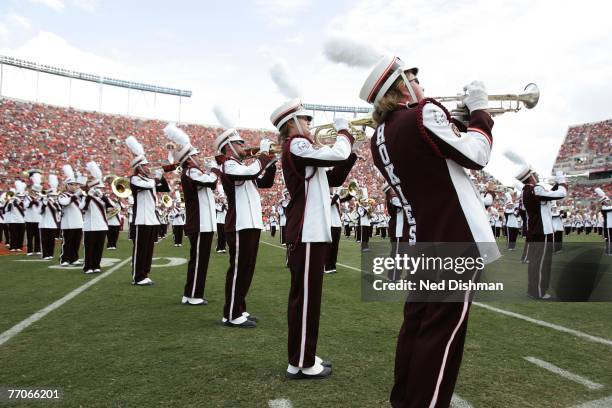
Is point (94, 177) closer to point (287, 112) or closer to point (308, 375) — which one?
point (287, 112)

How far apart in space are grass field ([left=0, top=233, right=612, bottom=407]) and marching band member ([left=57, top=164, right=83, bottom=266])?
14.3ft

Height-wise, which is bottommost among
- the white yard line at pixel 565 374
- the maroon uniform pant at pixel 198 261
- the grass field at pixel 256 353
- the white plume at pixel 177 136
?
the grass field at pixel 256 353

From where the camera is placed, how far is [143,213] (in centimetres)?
806

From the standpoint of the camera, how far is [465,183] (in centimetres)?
203

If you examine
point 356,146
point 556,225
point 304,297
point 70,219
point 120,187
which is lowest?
point 304,297

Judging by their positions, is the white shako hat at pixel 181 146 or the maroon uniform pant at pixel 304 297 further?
the white shako hat at pixel 181 146

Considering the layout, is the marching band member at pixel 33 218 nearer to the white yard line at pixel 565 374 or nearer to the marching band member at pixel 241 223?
the marching band member at pixel 241 223

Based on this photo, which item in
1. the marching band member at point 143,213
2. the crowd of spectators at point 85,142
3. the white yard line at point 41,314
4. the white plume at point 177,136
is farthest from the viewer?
the crowd of spectators at point 85,142

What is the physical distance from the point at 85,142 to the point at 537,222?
44.1 metres

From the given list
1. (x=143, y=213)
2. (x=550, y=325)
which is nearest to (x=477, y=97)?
(x=550, y=325)

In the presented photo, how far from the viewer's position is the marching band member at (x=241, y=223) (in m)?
4.95

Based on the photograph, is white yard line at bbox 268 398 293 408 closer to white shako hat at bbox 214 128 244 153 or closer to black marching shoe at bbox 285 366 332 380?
black marching shoe at bbox 285 366 332 380

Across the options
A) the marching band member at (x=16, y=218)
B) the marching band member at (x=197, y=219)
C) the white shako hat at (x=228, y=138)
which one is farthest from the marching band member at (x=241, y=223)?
the marching band member at (x=16, y=218)

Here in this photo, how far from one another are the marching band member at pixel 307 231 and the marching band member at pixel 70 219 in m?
9.15
